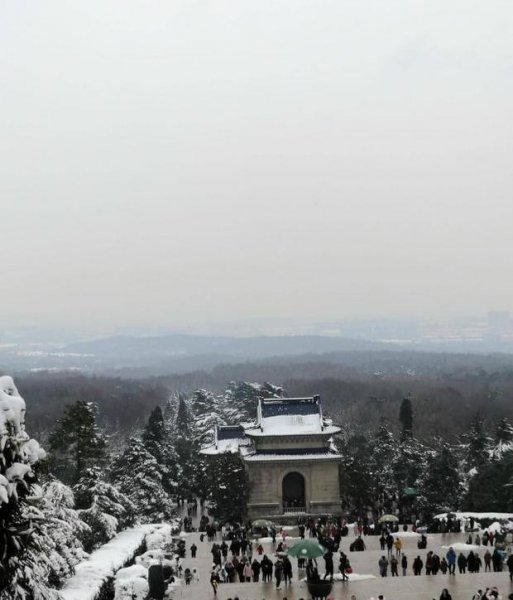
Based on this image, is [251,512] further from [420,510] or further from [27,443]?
[27,443]

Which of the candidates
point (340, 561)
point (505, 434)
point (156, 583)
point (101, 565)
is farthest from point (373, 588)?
point (505, 434)

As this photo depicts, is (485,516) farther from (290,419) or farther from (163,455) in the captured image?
(163,455)

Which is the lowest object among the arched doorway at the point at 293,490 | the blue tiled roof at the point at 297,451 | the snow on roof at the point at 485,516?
the arched doorway at the point at 293,490

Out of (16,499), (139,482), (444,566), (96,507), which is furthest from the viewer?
→ (139,482)

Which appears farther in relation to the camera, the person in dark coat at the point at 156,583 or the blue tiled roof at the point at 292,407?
the blue tiled roof at the point at 292,407

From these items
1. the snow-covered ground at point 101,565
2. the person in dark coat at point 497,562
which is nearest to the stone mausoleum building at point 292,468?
the snow-covered ground at point 101,565

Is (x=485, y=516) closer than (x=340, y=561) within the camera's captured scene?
No

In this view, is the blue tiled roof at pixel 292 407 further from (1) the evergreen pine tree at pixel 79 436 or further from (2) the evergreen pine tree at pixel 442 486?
(1) the evergreen pine tree at pixel 79 436
